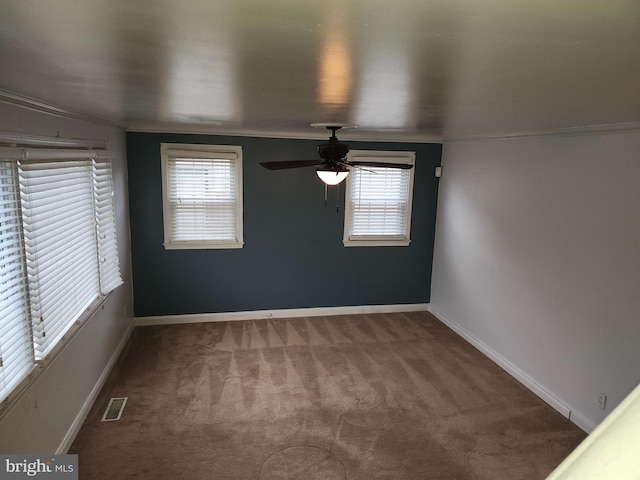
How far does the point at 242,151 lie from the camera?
510 centimetres

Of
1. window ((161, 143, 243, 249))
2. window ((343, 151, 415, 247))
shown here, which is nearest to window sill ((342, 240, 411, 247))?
window ((343, 151, 415, 247))

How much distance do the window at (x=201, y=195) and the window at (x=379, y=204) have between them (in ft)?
4.79

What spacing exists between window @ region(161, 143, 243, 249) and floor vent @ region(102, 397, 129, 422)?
1.97m

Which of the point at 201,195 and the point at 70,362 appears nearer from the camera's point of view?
the point at 70,362

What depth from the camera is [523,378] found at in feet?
13.4

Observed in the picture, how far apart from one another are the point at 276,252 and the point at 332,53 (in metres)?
4.26

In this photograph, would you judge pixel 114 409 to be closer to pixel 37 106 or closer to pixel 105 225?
pixel 105 225

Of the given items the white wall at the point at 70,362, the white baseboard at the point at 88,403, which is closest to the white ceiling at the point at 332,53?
the white wall at the point at 70,362

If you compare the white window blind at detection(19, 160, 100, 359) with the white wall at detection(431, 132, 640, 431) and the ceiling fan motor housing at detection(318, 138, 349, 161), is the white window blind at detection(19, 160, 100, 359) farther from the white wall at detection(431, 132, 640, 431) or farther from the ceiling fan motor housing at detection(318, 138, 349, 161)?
the white wall at detection(431, 132, 640, 431)

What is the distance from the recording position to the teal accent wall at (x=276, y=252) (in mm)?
5039

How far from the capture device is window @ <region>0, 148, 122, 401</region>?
224cm

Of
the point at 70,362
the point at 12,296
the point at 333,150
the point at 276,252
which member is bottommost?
the point at 70,362

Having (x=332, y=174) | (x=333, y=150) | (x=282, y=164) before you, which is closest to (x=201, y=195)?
(x=282, y=164)

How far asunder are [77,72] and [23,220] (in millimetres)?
1127
